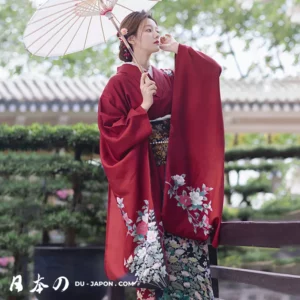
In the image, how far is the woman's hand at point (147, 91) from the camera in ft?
8.76

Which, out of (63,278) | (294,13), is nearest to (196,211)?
(63,278)

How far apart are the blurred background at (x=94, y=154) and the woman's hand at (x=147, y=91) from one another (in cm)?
78

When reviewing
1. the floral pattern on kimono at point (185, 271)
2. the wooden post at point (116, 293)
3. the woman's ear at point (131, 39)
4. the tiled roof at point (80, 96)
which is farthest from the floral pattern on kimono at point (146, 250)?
the tiled roof at point (80, 96)

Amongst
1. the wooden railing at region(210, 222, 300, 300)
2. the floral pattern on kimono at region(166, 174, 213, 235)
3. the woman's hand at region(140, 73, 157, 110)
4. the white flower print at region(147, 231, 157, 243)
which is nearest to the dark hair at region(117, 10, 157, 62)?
the woman's hand at region(140, 73, 157, 110)

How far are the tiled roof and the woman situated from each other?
5.47 meters

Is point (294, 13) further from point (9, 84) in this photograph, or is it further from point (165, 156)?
point (165, 156)

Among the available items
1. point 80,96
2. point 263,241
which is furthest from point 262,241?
point 80,96

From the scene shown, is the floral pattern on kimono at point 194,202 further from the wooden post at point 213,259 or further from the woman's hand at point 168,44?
the woman's hand at point 168,44

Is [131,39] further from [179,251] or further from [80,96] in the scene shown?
[80,96]

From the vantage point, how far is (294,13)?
8062 mm

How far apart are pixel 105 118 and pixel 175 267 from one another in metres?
0.77

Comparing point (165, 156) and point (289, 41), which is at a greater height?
point (289, 41)

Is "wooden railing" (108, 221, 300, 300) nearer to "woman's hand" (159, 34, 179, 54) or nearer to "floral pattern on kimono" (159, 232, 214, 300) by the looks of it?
"floral pattern on kimono" (159, 232, 214, 300)

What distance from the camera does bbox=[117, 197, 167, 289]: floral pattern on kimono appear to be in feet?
8.34
